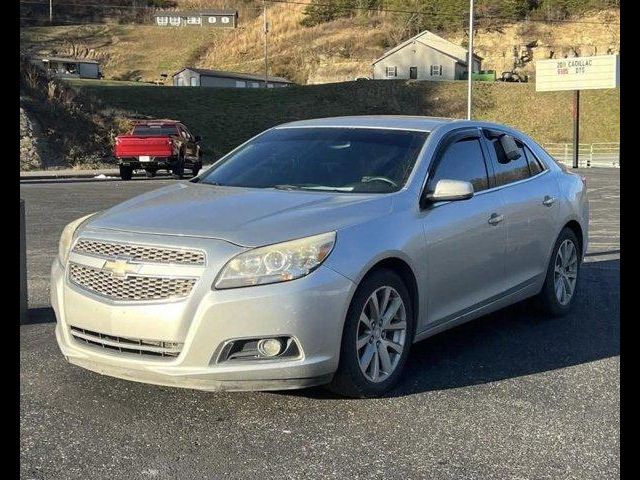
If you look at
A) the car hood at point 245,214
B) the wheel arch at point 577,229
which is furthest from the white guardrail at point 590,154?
the car hood at point 245,214

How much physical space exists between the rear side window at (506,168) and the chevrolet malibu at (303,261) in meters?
0.03

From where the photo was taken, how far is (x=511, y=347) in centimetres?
590

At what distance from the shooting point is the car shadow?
16.8ft

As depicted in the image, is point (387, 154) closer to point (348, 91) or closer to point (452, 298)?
point (452, 298)

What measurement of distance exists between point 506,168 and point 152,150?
2076cm

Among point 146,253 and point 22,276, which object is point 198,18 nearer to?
point 22,276

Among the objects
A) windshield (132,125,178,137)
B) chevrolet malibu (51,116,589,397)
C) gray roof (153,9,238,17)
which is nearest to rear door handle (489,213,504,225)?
chevrolet malibu (51,116,589,397)

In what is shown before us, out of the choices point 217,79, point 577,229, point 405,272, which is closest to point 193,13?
point 217,79

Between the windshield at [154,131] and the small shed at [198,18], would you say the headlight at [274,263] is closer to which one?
the windshield at [154,131]

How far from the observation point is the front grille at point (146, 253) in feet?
13.6

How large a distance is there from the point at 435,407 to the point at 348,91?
61470mm

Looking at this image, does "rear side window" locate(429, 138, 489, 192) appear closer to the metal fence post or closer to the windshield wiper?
the windshield wiper

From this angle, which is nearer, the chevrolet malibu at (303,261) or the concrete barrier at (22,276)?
the chevrolet malibu at (303,261)

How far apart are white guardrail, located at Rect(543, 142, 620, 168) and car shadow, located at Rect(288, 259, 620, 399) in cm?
3688
